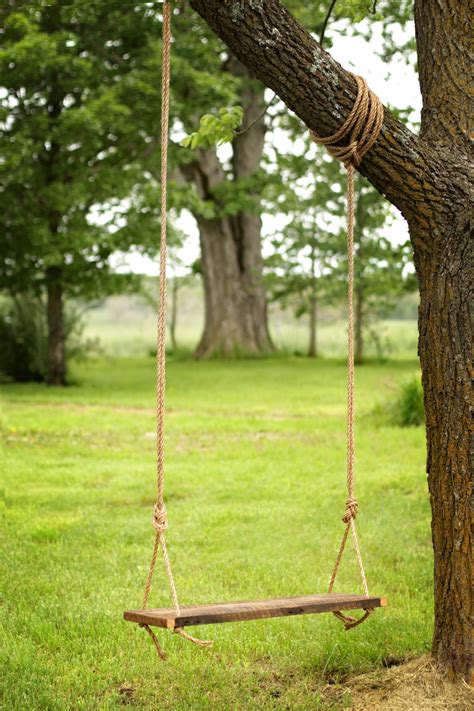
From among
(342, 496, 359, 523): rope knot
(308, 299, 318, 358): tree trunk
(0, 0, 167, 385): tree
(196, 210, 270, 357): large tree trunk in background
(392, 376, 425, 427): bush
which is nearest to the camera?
(342, 496, 359, 523): rope knot

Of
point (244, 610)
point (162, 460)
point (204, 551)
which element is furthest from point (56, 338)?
point (244, 610)

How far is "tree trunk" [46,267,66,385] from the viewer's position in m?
17.2

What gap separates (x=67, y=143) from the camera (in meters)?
15.9

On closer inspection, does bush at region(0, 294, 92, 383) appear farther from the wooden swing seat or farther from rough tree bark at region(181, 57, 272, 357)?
the wooden swing seat

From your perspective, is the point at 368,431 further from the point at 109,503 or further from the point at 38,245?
the point at 38,245

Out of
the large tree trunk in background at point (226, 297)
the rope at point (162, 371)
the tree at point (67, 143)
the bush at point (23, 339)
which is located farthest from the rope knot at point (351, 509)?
the large tree trunk in background at point (226, 297)

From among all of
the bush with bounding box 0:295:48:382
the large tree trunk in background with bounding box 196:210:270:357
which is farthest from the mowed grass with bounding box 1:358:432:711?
the large tree trunk in background with bounding box 196:210:270:357

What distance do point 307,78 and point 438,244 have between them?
0.73 metres

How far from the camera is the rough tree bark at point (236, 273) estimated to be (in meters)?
24.9

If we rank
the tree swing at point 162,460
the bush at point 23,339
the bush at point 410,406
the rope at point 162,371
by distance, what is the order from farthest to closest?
1. the bush at point 23,339
2. the bush at point 410,406
3. the rope at point 162,371
4. the tree swing at point 162,460

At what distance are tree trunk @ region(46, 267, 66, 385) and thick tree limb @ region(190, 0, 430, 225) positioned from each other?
14152 mm

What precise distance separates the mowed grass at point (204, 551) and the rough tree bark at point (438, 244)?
618 mm

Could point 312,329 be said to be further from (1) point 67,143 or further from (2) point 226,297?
(1) point 67,143

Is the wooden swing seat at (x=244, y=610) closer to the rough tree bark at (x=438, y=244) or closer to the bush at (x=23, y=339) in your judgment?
the rough tree bark at (x=438, y=244)
